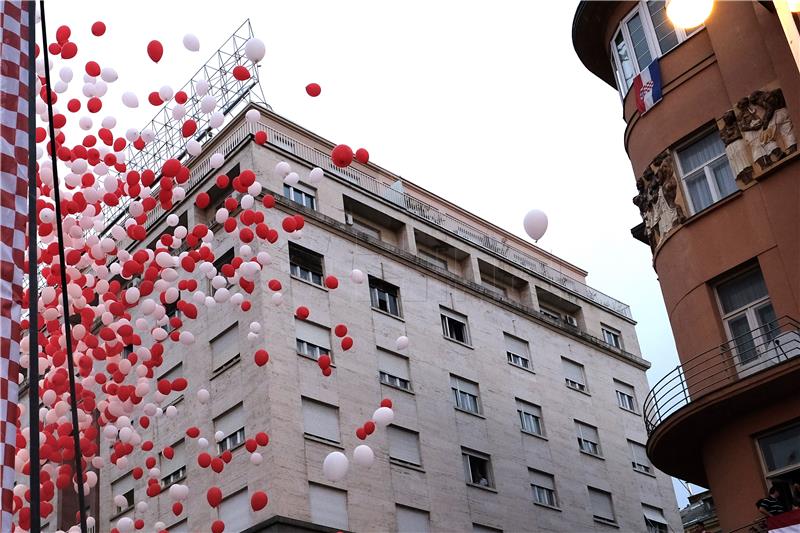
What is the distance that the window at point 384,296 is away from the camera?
106 feet

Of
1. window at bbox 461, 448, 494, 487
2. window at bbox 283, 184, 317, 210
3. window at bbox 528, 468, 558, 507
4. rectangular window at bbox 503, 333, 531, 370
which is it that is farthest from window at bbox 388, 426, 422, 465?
window at bbox 283, 184, 317, 210

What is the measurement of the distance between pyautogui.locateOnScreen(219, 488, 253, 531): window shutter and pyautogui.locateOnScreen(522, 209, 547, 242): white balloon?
12404mm

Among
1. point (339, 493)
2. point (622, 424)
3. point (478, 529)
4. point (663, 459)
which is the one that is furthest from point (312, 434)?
point (622, 424)

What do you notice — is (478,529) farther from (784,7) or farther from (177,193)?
(784,7)

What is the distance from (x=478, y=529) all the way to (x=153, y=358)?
1816 centimetres

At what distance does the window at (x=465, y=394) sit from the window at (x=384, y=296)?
3.03 meters

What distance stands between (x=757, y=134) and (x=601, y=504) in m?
20.6

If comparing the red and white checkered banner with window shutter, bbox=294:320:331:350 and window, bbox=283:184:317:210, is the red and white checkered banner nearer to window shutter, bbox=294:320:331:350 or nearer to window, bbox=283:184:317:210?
window shutter, bbox=294:320:331:350

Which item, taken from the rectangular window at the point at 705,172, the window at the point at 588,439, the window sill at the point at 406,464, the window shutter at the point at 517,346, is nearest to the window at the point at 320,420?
the window sill at the point at 406,464

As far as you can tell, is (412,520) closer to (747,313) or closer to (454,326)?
(454,326)

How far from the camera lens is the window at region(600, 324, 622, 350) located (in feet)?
137

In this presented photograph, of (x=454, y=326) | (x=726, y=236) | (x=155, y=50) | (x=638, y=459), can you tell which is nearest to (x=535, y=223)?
(x=726, y=236)

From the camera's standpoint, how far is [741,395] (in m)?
16.9

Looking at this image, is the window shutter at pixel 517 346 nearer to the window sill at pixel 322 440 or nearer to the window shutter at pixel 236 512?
the window sill at pixel 322 440
